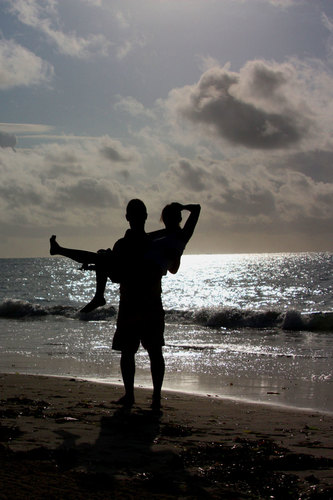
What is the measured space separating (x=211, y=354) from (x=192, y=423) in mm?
7562

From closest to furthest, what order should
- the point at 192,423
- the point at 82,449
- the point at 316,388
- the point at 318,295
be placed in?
the point at 82,449 → the point at 192,423 → the point at 316,388 → the point at 318,295

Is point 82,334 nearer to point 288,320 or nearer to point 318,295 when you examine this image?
point 288,320

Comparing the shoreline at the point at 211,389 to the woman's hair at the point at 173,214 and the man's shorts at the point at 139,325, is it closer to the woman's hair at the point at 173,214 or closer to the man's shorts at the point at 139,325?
the man's shorts at the point at 139,325

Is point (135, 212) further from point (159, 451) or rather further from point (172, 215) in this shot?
point (159, 451)

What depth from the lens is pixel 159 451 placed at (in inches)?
146

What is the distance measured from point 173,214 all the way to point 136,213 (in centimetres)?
34

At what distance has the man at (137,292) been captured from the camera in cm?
497

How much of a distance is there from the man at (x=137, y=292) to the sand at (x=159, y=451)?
0.59 meters

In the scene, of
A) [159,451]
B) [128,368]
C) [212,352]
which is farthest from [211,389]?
[212,352]

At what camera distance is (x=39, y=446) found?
12.0 feet

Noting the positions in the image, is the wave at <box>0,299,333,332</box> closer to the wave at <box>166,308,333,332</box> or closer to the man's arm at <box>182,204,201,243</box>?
the wave at <box>166,308,333,332</box>

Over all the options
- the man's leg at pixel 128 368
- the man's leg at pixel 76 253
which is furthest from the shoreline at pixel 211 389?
the man's leg at pixel 76 253

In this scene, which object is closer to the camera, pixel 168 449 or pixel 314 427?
pixel 168 449

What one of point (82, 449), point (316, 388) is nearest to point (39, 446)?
point (82, 449)
